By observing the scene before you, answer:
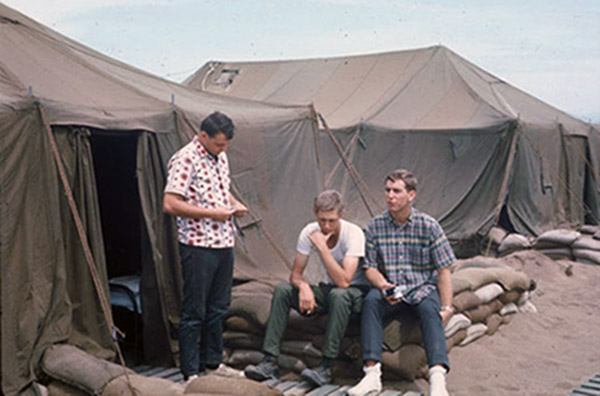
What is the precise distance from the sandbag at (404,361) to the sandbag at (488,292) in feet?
4.47

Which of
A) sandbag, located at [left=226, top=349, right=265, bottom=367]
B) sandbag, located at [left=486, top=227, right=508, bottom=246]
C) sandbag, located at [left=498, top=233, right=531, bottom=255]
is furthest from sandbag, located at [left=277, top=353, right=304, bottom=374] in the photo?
sandbag, located at [left=486, top=227, right=508, bottom=246]

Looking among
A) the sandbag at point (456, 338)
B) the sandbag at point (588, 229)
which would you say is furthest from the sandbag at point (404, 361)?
the sandbag at point (588, 229)

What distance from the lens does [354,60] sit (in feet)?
42.7

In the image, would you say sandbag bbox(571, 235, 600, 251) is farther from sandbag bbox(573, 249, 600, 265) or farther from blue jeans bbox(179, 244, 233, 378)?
blue jeans bbox(179, 244, 233, 378)

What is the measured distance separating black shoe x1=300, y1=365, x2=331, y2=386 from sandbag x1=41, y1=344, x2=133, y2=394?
3.37 feet

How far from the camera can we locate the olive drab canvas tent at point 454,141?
34.1 feet

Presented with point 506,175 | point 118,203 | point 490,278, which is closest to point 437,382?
point 490,278

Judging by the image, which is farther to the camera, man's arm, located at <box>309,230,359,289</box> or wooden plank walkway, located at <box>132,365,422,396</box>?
man's arm, located at <box>309,230,359,289</box>

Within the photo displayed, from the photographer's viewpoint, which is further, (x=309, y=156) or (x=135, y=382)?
(x=309, y=156)

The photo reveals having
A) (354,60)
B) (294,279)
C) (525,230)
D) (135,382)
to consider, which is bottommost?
(525,230)

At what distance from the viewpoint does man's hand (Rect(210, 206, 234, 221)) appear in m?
4.05

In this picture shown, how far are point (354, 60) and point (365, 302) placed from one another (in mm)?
9350

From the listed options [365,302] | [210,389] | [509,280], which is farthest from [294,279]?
[509,280]

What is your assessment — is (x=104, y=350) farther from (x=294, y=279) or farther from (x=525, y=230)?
(x=525, y=230)
